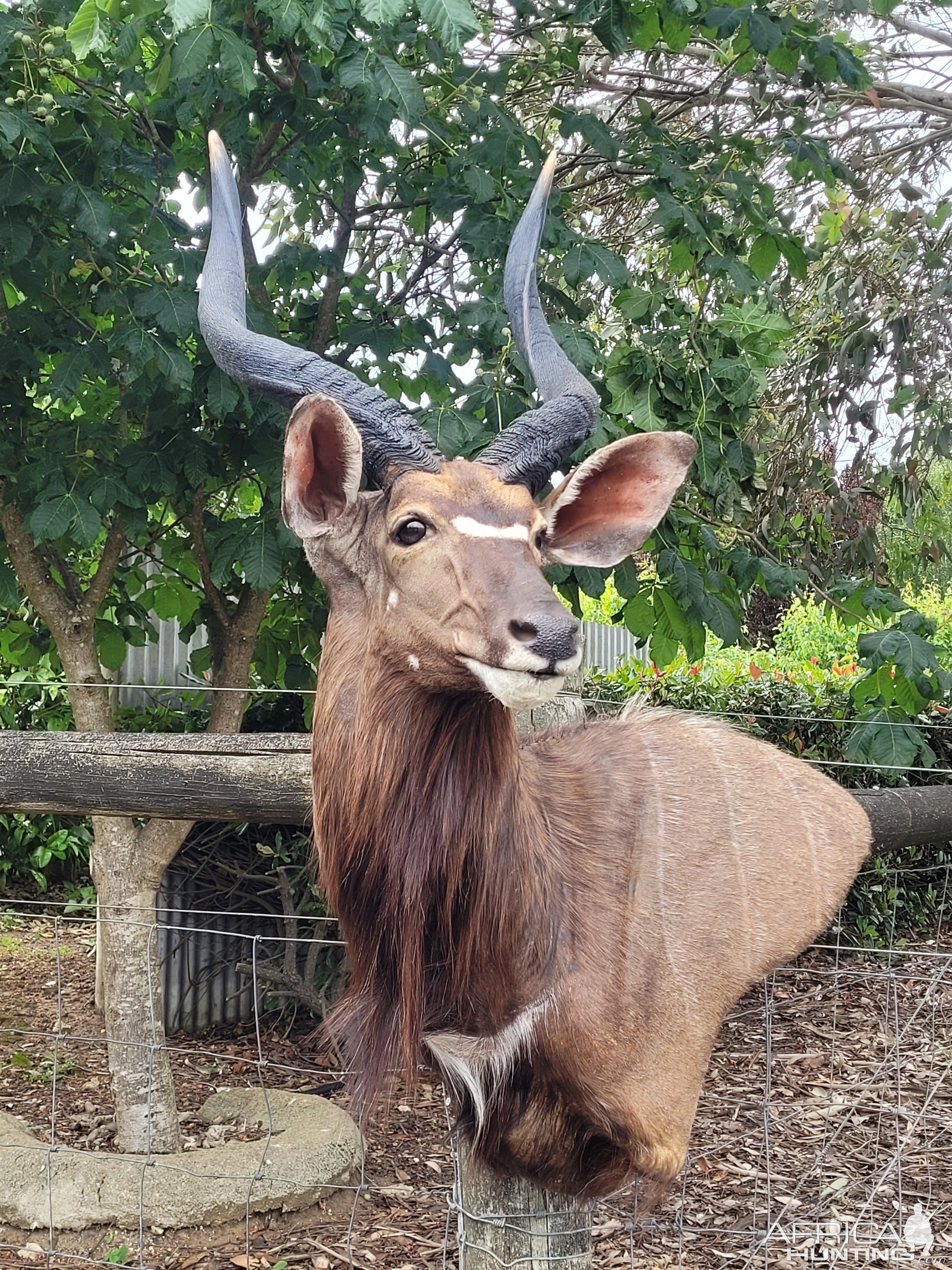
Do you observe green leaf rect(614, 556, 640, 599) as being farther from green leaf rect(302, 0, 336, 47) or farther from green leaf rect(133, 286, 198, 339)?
green leaf rect(302, 0, 336, 47)

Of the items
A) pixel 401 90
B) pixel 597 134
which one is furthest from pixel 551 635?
pixel 597 134

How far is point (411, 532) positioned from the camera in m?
2.01

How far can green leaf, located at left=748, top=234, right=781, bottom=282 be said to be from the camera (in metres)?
4.13

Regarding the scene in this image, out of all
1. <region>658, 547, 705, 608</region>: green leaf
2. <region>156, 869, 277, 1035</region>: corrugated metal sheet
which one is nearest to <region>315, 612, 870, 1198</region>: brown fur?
<region>658, 547, 705, 608</region>: green leaf

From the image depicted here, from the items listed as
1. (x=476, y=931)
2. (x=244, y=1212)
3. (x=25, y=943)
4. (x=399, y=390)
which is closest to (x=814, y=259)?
(x=399, y=390)

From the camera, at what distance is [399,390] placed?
14.7 ft

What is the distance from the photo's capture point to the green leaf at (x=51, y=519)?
3.57 meters

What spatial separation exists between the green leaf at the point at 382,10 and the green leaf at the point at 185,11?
32cm

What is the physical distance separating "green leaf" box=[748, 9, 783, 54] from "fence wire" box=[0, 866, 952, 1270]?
104 inches

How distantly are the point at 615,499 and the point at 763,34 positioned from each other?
201 centimetres

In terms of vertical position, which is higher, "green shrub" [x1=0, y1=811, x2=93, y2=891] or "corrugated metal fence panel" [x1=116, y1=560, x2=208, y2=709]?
"corrugated metal fence panel" [x1=116, y1=560, x2=208, y2=709]

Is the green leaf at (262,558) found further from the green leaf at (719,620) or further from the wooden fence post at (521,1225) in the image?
the wooden fence post at (521,1225)

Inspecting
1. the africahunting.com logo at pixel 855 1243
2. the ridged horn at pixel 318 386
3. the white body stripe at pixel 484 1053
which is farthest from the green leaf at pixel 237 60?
the africahunting.com logo at pixel 855 1243

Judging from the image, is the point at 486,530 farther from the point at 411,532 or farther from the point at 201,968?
the point at 201,968
